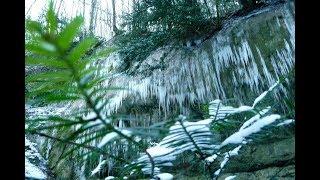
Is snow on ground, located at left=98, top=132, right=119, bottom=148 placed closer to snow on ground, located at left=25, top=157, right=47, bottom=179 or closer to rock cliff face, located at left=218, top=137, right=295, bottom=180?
snow on ground, located at left=25, top=157, right=47, bottom=179

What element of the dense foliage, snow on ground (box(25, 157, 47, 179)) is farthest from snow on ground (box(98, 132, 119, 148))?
snow on ground (box(25, 157, 47, 179))

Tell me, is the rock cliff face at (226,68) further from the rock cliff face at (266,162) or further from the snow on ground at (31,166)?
the snow on ground at (31,166)

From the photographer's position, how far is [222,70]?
6.64 meters

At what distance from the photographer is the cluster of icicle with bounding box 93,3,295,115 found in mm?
6137

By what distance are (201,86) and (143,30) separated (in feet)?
8.24

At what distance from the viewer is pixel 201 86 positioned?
21.9ft

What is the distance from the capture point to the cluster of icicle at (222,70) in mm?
6137

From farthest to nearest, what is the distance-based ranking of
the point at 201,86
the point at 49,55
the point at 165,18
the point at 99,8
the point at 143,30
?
1. the point at 99,8
2. the point at 143,30
3. the point at 165,18
4. the point at 201,86
5. the point at 49,55

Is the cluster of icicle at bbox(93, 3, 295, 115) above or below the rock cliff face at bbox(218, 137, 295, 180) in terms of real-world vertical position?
above

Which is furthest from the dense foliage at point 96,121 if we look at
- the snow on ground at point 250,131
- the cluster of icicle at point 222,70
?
the cluster of icicle at point 222,70

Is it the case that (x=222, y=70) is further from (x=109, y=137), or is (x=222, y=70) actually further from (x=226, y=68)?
(x=109, y=137)

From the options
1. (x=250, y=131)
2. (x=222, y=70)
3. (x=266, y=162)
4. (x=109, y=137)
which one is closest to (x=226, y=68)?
(x=222, y=70)
